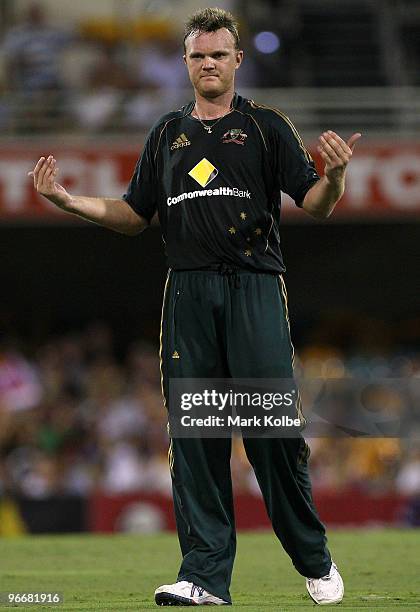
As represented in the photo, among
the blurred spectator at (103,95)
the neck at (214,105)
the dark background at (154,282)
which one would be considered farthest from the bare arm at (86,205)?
the dark background at (154,282)

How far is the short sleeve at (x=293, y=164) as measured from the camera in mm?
5508

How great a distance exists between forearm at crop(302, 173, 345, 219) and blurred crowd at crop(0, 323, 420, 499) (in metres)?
7.24

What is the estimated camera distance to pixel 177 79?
49.7ft

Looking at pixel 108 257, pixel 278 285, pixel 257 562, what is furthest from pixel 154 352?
pixel 278 285

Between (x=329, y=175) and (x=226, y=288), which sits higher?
(x=329, y=175)

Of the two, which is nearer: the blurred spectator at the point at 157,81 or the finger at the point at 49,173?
the finger at the point at 49,173

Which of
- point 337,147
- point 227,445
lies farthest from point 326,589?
point 337,147

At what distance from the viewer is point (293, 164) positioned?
18.1 feet

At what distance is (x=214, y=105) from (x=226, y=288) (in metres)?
0.76

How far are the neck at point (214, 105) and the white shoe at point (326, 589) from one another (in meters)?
1.94

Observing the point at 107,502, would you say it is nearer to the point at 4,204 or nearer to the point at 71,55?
the point at 4,204

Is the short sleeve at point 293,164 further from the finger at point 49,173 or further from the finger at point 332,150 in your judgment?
the finger at point 49,173

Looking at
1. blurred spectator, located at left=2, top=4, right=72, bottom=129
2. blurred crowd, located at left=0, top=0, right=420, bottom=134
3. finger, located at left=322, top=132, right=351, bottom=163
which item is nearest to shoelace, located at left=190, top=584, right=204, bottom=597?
finger, located at left=322, top=132, right=351, bottom=163

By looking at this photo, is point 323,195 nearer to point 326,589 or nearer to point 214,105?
point 214,105
